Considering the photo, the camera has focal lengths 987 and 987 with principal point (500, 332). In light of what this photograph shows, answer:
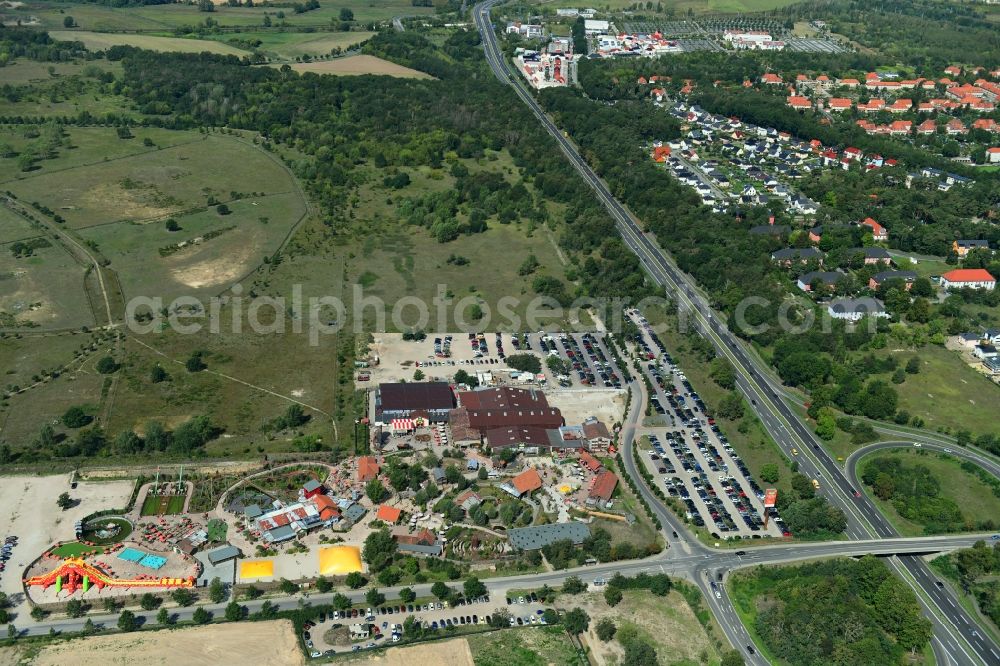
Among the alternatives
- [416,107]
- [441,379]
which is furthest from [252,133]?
[441,379]

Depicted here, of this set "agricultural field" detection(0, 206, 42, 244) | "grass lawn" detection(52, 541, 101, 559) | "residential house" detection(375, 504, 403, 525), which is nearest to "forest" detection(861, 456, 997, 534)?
"residential house" detection(375, 504, 403, 525)

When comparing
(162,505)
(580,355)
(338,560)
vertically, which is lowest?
(580,355)

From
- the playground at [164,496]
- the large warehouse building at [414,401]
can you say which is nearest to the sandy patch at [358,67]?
the large warehouse building at [414,401]

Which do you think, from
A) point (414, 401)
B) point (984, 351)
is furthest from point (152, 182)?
point (984, 351)

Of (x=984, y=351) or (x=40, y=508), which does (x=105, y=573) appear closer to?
(x=40, y=508)

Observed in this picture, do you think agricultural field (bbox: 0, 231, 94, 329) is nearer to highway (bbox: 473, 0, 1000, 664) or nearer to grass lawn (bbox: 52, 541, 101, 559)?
grass lawn (bbox: 52, 541, 101, 559)

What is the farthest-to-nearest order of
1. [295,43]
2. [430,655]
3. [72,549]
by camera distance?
[295,43] < [72,549] < [430,655]

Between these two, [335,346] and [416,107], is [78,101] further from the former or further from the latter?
[335,346]
